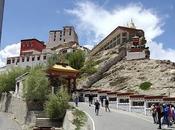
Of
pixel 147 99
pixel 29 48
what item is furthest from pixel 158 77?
pixel 29 48

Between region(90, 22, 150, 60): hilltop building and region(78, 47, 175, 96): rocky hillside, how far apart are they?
105 inches

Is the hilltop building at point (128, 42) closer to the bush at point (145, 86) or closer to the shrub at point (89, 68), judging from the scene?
the shrub at point (89, 68)

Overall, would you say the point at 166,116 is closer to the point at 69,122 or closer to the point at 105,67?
the point at 69,122

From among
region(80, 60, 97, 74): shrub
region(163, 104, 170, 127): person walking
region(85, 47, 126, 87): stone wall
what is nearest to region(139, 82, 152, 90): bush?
region(85, 47, 126, 87): stone wall

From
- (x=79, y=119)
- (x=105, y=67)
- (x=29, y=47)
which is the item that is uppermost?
(x=29, y=47)

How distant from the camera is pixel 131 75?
62.5 meters

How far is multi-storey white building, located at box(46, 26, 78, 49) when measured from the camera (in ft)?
399

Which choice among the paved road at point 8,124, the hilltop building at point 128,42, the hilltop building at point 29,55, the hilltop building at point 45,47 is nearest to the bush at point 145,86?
the hilltop building at point 128,42

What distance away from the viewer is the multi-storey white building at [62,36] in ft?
399

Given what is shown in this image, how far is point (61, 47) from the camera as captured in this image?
109 metres

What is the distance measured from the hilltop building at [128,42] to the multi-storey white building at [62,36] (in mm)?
27046

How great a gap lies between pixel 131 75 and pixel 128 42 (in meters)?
22.0

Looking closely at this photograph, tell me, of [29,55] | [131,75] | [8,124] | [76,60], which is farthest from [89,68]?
[29,55]

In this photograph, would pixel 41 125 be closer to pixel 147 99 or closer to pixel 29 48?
pixel 147 99
